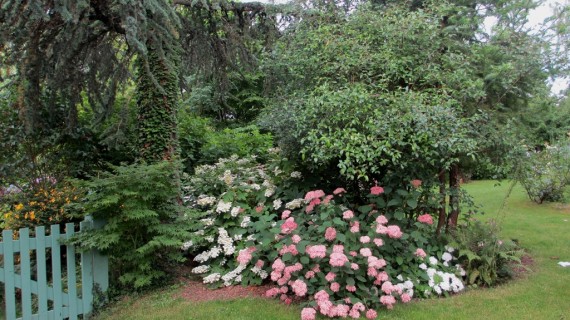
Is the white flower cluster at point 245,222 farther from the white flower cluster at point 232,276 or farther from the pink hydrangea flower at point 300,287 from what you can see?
the pink hydrangea flower at point 300,287

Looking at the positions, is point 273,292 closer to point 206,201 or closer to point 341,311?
point 341,311

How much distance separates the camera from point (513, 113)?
5.02 metres

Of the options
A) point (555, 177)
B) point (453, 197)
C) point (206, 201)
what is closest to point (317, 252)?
point (206, 201)

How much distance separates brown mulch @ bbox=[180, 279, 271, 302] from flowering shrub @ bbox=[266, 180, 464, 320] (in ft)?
1.00

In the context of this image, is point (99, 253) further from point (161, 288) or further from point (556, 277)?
point (556, 277)

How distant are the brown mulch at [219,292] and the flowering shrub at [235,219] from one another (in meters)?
0.08

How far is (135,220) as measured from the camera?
3.92 metres

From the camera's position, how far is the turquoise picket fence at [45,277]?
3.30 meters

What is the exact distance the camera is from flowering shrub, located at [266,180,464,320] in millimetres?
3432

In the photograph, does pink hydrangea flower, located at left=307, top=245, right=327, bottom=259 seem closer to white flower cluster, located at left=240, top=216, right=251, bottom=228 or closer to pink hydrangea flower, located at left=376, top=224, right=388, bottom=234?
pink hydrangea flower, located at left=376, top=224, right=388, bottom=234

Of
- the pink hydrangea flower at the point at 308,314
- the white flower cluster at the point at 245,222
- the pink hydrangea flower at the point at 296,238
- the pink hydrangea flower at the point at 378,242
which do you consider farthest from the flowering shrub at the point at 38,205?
the pink hydrangea flower at the point at 378,242

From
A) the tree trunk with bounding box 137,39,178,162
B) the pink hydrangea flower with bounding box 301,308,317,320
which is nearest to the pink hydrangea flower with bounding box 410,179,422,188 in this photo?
the pink hydrangea flower with bounding box 301,308,317,320

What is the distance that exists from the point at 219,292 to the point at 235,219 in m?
1.02

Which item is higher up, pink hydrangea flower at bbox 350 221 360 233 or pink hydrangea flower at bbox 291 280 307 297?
pink hydrangea flower at bbox 350 221 360 233
